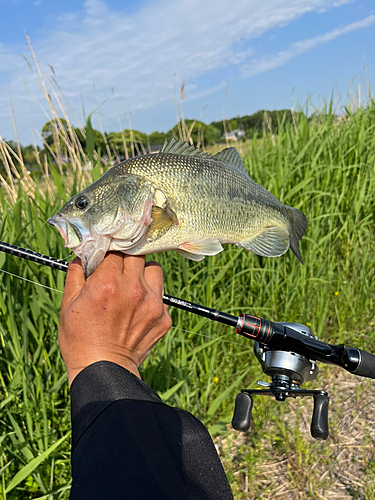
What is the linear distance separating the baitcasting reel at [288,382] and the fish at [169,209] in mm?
475

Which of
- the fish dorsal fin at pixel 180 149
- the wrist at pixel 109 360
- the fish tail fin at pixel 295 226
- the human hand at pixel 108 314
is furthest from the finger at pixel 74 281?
the fish tail fin at pixel 295 226

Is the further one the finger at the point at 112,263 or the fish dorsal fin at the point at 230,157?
the fish dorsal fin at the point at 230,157

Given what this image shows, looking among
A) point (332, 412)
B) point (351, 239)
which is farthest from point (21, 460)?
point (351, 239)

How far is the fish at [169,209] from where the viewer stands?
1.07 meters

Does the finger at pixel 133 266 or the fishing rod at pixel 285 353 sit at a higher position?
the finger at pixel 133 266

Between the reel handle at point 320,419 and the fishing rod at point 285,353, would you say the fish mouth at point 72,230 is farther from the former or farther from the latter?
the reel handle at point 320,419

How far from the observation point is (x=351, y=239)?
3943 mm

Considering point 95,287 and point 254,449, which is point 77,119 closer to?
point 95,287

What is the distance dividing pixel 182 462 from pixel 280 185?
286 cm

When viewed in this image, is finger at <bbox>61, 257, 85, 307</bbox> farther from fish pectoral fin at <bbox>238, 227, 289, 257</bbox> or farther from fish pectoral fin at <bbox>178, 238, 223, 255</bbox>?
fish pectoral fin at <bbox>238, 227, 289, 257</bbox>

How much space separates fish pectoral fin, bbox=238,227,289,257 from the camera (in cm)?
124

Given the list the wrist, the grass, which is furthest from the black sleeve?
the grass

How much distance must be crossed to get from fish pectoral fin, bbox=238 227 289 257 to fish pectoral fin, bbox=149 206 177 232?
27 centimetres

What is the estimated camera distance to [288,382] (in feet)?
5.05
